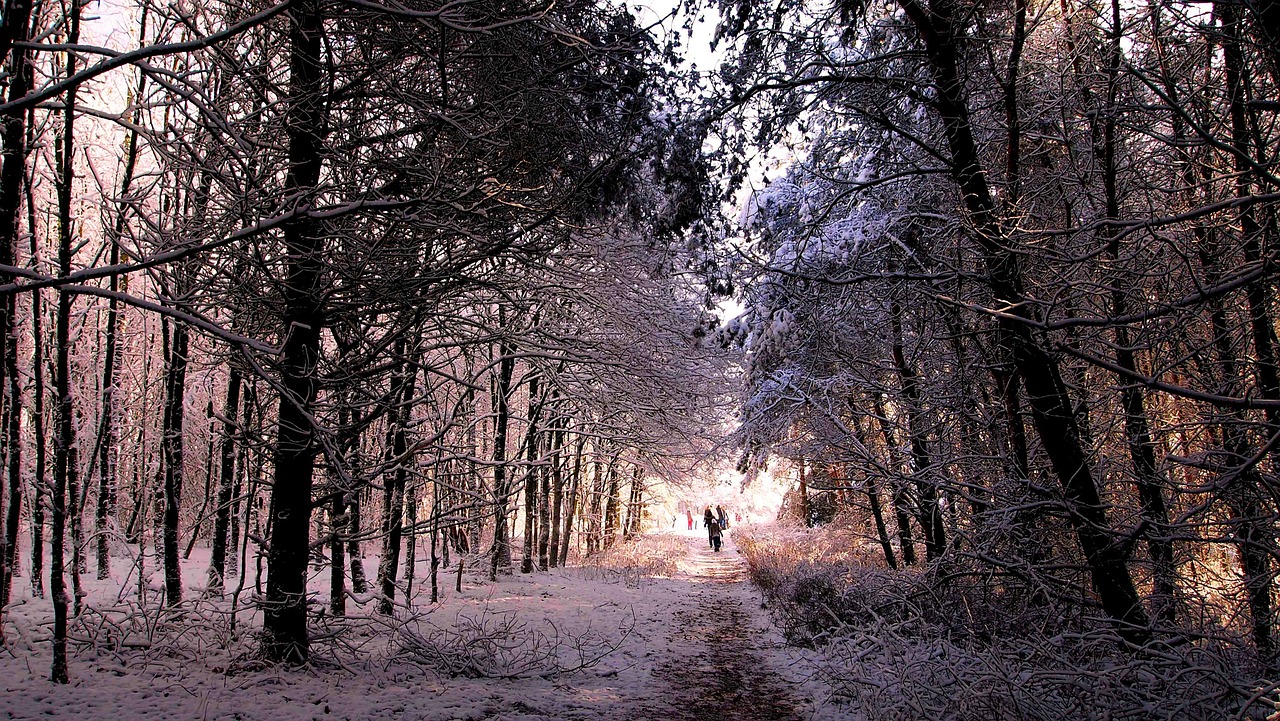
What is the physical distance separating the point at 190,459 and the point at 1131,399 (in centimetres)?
2571

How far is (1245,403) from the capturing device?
3359 mm

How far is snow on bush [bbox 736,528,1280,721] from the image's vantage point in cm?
440

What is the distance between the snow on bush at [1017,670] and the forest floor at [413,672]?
741 millimetres

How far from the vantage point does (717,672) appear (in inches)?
323

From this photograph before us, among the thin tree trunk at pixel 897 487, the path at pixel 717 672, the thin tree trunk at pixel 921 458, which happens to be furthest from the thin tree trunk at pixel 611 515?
the thin tree trunk at pixel 921 458

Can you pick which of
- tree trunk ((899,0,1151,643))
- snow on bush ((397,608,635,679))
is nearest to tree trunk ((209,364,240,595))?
snow on bush ((397,608,635,679))

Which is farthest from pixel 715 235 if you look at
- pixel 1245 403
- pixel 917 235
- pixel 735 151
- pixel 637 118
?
pixel 1245 403

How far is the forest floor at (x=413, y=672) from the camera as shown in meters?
5.79

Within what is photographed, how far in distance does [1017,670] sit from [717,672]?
12.8 ft

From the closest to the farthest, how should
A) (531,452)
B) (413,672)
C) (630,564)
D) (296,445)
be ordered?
1. (296,445)
2. (413,672)
3. (531,452)
4. (630,564)

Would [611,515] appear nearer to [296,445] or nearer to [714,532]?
[714,532]

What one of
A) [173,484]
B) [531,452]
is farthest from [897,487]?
[531,452]

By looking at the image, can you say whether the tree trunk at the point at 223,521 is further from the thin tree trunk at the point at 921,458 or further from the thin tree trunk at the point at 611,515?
the thin tree trunk at the point at 611,515

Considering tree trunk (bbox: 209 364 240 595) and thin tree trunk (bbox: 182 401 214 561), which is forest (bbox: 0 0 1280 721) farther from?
tree trunk (bbox: 209 364 240 595)
